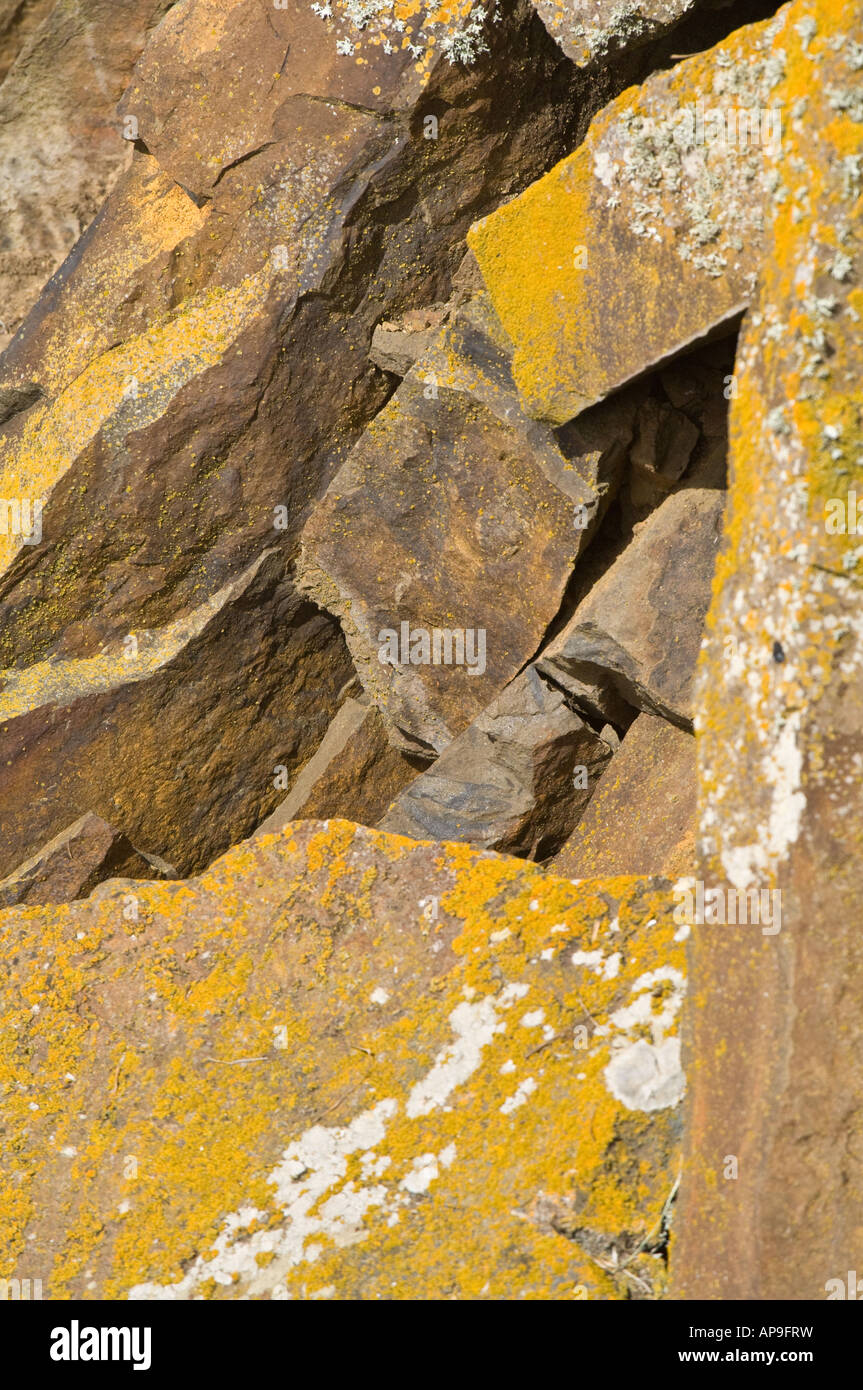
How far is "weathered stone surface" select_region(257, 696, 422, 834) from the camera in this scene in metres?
5.68

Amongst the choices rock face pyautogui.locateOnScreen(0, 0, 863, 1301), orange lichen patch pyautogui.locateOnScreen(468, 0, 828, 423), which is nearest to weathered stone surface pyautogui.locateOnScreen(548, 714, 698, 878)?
rock face pyautogui.locateOnScreen(0, 0, 863, 1301)

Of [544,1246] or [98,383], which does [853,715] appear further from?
[98,383]

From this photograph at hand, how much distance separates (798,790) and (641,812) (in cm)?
151

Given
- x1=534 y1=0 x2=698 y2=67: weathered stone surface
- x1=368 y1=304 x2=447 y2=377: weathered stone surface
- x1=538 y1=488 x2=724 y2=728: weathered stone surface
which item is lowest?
x1=538 y1=488 x2=724 y2=728: weathered stone surface

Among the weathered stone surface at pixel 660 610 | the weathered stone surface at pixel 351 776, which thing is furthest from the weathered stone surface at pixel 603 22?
the weathered stone surface at pixel 351 776

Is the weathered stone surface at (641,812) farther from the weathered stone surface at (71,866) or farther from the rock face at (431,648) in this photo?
the weathered stone surface at (71,866)

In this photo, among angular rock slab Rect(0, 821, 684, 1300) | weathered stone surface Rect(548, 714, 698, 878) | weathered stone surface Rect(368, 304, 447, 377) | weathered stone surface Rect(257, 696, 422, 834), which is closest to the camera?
angular rock slab Rect(0, 821, 684, 1300)

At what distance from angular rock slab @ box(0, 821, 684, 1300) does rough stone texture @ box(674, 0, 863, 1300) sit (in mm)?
268

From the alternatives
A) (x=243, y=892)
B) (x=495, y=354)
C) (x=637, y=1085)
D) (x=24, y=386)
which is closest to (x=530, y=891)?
(x=637, y=1085)

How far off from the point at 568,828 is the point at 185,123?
→ 355cm

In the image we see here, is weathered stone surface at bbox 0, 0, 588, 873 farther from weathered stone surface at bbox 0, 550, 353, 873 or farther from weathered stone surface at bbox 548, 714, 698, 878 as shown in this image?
Result: weathered stone surface at bbox 548, 714, 698, 878

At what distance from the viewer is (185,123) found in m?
5.24

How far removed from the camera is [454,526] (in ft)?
16.9

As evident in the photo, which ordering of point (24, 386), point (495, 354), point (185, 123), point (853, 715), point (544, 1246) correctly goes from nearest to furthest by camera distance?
point (853, 715), point (544, 1246), point (495, 354), point (185, 123), point (24, 386)
